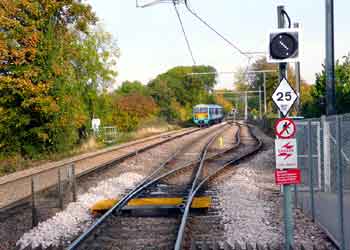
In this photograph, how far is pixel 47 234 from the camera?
945 centimetres

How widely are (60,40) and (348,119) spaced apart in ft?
78.5

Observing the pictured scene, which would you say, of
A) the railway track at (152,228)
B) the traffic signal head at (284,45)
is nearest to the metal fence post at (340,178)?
the traffic signal head at (284,45)

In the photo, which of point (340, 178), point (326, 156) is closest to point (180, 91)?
point (326, 156)

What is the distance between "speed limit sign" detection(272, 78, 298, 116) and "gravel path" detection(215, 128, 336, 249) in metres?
2.30

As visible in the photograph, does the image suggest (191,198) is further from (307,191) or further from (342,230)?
(342,230)

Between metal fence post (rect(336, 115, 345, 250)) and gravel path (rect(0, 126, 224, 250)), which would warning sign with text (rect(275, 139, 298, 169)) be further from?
gravel path (rect(0, 126, 224, 250))

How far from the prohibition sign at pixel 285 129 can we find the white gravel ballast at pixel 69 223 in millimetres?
4031

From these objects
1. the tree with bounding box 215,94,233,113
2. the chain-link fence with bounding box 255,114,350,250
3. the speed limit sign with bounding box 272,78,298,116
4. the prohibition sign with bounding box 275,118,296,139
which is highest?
the tree with bounding box 215,94,233,113

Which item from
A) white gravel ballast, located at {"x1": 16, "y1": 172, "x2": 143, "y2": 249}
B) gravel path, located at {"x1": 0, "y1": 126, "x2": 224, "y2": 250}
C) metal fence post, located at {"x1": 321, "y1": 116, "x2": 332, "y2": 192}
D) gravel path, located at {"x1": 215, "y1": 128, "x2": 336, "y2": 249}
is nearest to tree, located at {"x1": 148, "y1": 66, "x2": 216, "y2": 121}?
gravel path, located at {"x1": 0, "y1": 126, "x2": 224, "y2": 250}

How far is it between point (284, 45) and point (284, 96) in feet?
2.47

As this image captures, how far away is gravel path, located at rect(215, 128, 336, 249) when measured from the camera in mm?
8898

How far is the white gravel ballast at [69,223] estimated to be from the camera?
900 centimetres

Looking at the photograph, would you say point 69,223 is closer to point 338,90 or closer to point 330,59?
point 330,59

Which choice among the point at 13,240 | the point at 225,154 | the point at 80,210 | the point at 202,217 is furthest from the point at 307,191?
the point at 225,154
